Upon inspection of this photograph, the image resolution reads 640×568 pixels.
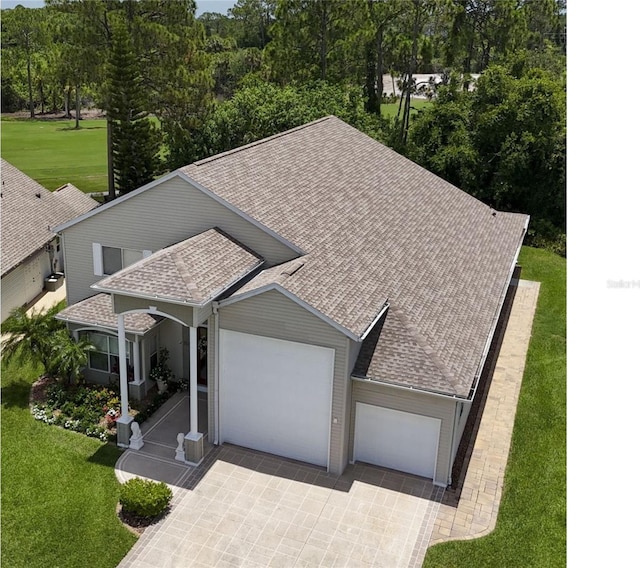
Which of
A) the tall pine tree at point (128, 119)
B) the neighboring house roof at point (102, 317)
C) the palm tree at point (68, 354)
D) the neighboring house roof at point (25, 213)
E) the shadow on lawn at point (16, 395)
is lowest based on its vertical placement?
the shadow on lawn at point (16, 395)

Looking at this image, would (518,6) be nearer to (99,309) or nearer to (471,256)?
(471,256)

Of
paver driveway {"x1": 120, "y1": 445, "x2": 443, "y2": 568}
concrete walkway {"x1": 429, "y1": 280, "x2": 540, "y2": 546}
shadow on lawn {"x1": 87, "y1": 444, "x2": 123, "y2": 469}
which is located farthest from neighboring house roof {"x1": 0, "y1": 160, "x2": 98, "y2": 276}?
concrete walkway {"x1": 429, "y1": 280, "x2": 540, "y2": 546}

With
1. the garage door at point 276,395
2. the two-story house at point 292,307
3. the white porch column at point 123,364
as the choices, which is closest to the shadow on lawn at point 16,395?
the two-story house at point 292,307

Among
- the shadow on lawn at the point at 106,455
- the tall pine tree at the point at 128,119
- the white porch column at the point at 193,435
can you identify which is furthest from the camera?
the tall pine tree at the point at 128,119

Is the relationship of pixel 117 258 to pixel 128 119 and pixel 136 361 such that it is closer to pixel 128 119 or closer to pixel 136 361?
pixel 136 361

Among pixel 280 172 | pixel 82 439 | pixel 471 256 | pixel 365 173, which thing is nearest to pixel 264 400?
pixel 82 439

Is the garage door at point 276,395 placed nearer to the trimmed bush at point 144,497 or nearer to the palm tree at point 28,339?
the trimmed bush at point 144,497

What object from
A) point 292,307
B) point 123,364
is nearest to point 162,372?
point 123,364

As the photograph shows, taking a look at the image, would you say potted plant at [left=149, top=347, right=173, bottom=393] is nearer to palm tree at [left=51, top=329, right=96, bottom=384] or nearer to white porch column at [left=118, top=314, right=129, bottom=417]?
palm tree at [left=51, top=329, right=96, bottom=384]
